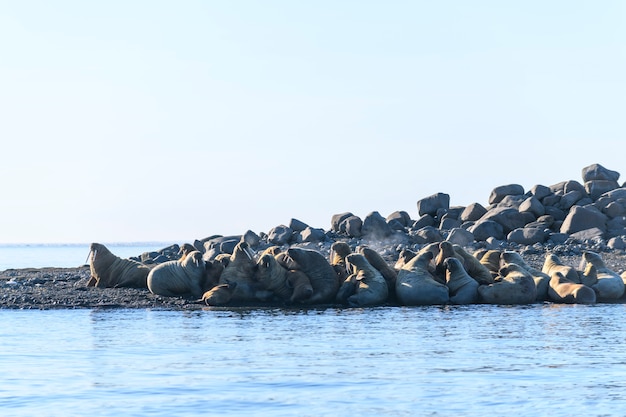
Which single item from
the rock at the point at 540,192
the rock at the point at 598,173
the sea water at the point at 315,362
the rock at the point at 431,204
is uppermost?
the rock at the point at 598,173

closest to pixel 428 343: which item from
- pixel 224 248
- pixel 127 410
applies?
pixel 127 410

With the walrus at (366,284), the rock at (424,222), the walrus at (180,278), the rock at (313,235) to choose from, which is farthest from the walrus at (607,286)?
the rock at (424,222)

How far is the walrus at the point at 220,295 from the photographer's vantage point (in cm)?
2145

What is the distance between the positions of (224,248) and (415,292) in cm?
1188

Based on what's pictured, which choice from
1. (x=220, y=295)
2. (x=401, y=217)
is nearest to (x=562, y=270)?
(x=220, y=295)

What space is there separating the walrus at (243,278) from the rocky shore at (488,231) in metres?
4.38

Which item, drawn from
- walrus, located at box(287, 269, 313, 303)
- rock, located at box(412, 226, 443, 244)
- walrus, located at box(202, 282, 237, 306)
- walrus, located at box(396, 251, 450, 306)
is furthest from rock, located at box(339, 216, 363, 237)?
walrus, located at box(202, 282, 237, 306)

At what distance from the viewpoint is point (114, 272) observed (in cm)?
2445

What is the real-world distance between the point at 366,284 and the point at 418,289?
106 cm

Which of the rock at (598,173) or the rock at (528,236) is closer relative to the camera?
the rock at (528,236)

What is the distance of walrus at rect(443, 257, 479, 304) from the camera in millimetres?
21844

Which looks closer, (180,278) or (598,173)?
(180,278)

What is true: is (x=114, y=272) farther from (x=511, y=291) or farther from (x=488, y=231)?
(x=488, y=231)

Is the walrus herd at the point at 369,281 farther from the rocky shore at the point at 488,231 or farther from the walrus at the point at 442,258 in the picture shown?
the rocky shore at the point at 488,231
